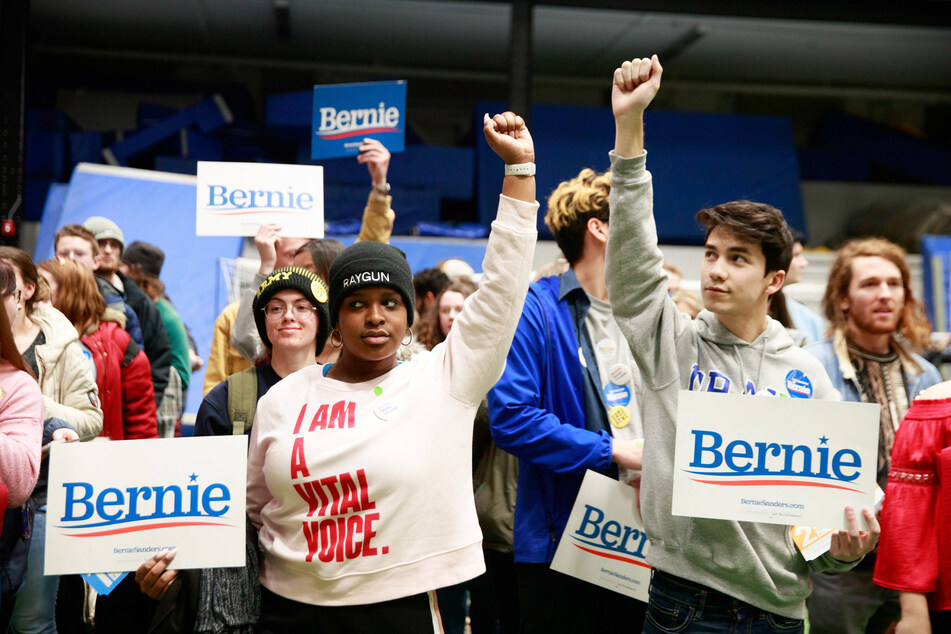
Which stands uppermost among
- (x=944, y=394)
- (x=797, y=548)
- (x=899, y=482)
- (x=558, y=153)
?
(x=558, y=153)

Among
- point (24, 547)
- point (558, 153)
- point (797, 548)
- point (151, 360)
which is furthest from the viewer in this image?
point (558, 153)

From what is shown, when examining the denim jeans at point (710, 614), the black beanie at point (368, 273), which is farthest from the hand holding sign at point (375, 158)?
the denim jeans at point (710, 614)

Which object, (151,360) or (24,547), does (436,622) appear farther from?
(151,360)

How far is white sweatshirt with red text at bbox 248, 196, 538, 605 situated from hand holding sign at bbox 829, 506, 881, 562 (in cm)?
73

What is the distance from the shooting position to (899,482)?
1.97 metres

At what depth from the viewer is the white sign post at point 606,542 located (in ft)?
7.61

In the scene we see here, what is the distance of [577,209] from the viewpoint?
256 cm

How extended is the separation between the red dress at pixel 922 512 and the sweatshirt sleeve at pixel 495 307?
3.06ft

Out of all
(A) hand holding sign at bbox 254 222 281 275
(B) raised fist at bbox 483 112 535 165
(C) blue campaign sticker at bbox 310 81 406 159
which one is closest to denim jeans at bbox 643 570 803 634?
(B) raised fist at bbox 483 112 535 165

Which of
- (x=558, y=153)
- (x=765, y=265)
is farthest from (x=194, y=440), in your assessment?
(x=558, y=153)

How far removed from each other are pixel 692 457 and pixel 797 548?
35 centimetres

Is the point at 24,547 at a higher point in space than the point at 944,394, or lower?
lower

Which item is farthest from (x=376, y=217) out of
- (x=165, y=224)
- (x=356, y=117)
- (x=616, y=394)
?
(x=165, y=224)

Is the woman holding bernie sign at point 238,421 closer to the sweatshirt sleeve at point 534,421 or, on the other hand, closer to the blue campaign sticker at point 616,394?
the sweatshirt sleeve at point 534,421
